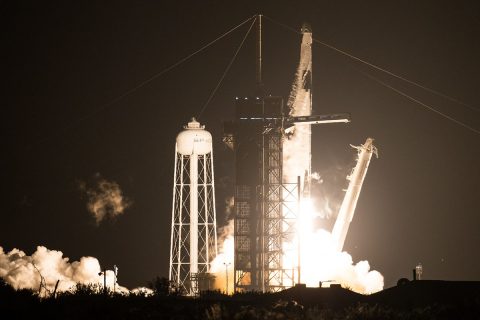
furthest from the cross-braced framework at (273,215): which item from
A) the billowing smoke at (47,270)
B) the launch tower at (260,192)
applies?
the billowing smoke at (47,270)

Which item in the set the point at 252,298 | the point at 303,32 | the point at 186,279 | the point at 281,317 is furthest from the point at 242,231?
the point at 281,317

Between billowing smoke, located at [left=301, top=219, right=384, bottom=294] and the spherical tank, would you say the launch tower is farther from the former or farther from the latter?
the spherical tank

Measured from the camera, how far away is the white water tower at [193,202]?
118000 millimetres

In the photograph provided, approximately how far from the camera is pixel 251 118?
370ft

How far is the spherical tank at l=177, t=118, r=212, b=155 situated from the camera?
387 ft

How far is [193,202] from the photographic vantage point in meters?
119

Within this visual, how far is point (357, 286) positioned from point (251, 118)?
19.0m

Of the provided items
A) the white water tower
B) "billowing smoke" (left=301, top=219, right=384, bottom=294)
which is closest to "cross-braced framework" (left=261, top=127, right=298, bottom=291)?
"billowing smoke" (left=301, top=219, right=384, bottom=294)

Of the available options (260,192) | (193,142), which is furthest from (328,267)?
(193,142)

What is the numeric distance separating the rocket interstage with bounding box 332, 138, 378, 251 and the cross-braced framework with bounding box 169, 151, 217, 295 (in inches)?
470

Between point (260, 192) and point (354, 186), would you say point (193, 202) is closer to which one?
point (260, 192)

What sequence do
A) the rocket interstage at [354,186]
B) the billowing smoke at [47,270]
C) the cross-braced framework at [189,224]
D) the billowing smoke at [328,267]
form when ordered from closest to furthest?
the rocket interstage at [354,186] < the billowing smoke at [328,267] < the cross-braced framework at [189,224] < the billowing smoke at [47,270]

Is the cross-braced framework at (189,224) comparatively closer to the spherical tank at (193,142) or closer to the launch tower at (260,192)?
the spherical tank at (193,142)

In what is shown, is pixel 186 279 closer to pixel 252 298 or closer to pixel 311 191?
pixel 311 191
